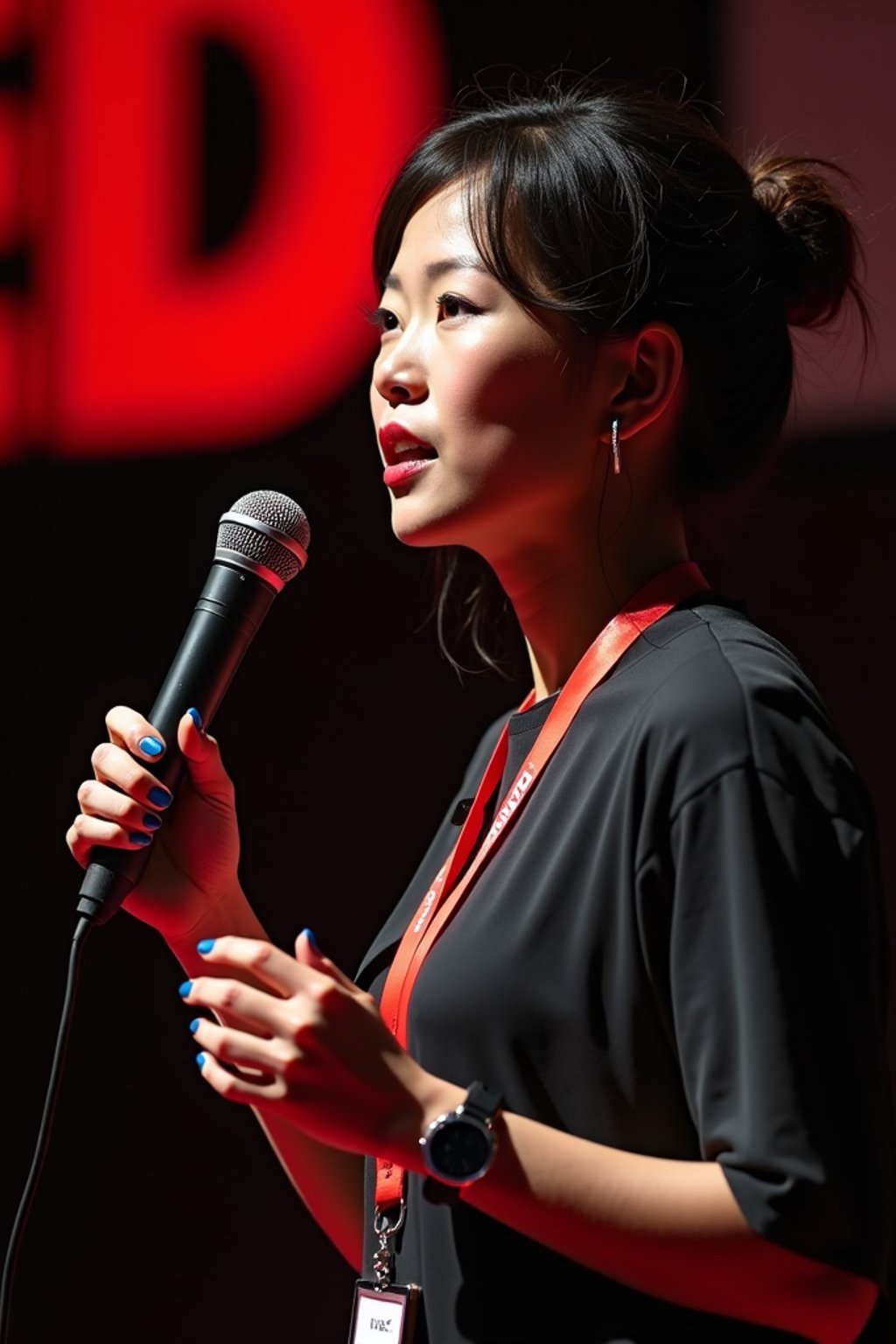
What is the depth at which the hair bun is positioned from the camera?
139 centimetres

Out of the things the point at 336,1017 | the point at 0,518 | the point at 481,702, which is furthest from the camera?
the point at 0,518

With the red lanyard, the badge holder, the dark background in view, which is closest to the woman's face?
Answer: the red lanyard

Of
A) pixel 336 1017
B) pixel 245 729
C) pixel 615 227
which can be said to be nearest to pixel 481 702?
pixel 245 729

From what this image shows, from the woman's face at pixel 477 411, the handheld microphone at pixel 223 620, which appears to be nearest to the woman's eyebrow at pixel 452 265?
the woman's face at pixel 477 411

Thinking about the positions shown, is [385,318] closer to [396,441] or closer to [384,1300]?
[396,441]

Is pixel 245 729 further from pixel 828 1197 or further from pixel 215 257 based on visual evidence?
pixel 828 1197

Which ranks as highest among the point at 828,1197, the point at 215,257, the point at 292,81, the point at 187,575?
the point at 292,81

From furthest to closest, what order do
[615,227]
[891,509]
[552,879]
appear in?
[891,509], [615,227], [552,879]

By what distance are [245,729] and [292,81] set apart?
2.93 feet

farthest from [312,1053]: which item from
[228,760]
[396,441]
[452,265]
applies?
[228,760]

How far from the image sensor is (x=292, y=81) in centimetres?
213

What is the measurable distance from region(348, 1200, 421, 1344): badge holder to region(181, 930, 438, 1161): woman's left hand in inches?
10.5

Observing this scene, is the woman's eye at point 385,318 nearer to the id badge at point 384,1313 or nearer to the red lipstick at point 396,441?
the red lipstick at point 396,441

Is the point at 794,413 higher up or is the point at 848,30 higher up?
the point at 848,30
